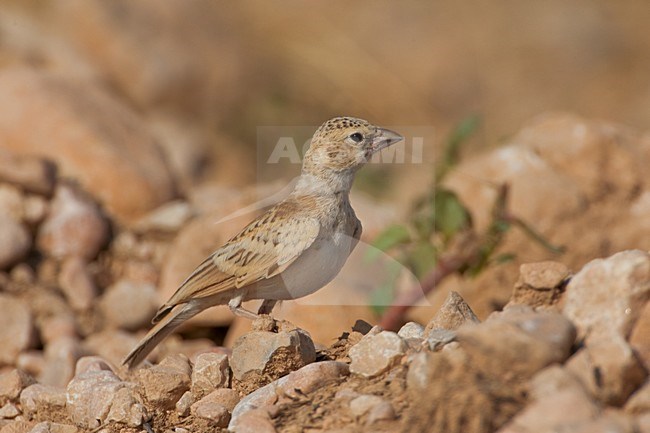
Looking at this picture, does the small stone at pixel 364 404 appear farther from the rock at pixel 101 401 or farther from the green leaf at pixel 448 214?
the green leaf at pixel 448 214

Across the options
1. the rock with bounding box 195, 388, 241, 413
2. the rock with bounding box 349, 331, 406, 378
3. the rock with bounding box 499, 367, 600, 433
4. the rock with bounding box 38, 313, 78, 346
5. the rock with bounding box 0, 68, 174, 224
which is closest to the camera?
the rock with bounding box 499, 367, 600, 433

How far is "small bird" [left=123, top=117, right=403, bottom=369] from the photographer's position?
524cm

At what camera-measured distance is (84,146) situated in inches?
359

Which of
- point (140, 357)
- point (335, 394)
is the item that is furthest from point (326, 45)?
point (335, 394)

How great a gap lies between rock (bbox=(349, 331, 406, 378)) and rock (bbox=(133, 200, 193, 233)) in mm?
4950

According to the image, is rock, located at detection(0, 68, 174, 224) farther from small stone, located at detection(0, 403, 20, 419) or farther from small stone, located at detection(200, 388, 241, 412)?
small stone, located at detection(200, 388, 241, 412)

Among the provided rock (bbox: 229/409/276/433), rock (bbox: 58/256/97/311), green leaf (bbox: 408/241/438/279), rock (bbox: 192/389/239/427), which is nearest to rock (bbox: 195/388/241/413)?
rock (bbox: 192/389/239/427)

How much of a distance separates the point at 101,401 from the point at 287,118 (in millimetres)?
10085

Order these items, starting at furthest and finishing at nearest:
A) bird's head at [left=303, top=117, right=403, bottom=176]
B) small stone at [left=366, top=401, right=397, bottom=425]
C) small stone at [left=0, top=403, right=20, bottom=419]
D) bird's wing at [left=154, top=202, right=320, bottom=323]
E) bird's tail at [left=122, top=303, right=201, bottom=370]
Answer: bird's head at [left=303, top=117, right=403, bottom=176], bird's tail at [left=122, top=303, right=201, bottom=370], bird's wing at [left=154, top=202, right=320, bottom=323], small stone at [left=0, top=403, right=20, bottom=419], small stone at [left=366, top=401, right=397, bottom=425]

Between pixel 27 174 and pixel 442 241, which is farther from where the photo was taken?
pixel 27 174

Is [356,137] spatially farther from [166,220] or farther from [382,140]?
[166,220]

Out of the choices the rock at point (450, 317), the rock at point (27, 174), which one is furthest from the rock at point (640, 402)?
the rock at point (27, 174)

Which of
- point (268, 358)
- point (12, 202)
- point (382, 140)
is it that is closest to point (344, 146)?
point (382, 140)

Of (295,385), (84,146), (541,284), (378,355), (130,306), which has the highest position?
(84,146)
